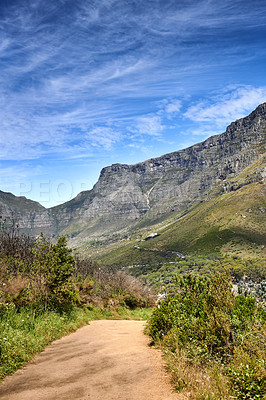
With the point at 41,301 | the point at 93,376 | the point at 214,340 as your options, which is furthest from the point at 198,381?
the point at 41,301

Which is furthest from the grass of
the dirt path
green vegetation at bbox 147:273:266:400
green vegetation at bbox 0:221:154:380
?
green vegetation at bbox 147:273:266:400

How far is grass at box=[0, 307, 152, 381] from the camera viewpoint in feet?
23.3

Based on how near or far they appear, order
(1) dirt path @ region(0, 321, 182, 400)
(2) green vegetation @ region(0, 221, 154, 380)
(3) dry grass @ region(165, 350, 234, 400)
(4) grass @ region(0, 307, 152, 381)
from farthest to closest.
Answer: (2) green vegetation @ region(0, 221, 154, 380) → (4) grass @ region(0, 307, 152, 381) → (1) dirt path @ region(0, 321, 182, 400) → (3) dry grass @ region(165, 350, 234, 400)

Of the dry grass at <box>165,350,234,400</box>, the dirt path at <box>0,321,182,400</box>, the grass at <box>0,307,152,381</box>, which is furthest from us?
the grass at <box>0,307,152,381</box>

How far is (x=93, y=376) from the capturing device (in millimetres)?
6035

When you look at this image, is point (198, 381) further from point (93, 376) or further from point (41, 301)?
point (41, 301)

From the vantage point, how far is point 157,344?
8.96 metres

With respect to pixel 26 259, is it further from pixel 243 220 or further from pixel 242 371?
pixel 243 220

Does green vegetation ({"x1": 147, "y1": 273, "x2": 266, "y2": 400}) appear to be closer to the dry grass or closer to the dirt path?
the dry grass

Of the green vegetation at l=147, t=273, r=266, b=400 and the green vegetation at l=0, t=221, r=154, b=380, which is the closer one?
the green vegetation at l=147, t=273, r=266, b=400

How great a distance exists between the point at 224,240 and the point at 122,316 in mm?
165147

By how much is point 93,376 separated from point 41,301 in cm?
814

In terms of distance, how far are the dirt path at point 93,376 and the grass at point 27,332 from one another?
12.6 inches

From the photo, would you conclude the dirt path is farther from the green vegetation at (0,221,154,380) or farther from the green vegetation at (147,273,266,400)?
the green vegetation at (0,221,154,380)
